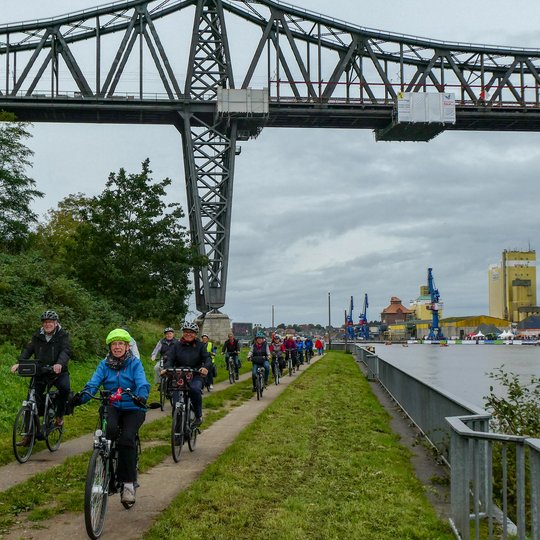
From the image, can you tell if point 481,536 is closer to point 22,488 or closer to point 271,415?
point 22,488

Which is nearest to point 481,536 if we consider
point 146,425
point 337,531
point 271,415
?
point 337,531

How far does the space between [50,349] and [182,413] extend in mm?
2036

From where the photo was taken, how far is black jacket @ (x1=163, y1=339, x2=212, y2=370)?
11789 millimetres

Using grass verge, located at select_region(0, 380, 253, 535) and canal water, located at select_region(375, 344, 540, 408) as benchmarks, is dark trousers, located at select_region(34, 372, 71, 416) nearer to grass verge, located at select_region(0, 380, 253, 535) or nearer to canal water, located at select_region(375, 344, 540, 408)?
grass verge, located at select_region(0, 380, 253, 535)

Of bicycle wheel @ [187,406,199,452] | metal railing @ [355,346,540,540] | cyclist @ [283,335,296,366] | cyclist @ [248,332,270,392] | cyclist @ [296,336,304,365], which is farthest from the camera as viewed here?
cyclist @ [296,336,304,365]

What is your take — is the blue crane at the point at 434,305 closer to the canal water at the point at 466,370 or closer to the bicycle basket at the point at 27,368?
the canal water at the point at 466,370

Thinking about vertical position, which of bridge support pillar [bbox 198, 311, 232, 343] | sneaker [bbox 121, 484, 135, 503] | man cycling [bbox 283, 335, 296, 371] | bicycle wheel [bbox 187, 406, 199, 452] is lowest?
sneaker [bbox 121, 484, 135, 503]

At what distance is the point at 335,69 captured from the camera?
2233 inches

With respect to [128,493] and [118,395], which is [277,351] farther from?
[118,395]

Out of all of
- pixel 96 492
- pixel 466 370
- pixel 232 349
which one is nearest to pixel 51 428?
pixel 96 492

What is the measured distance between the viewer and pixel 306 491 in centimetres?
906

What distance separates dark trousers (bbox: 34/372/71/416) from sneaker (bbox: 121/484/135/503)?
12.8 ft

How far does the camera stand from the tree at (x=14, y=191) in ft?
113

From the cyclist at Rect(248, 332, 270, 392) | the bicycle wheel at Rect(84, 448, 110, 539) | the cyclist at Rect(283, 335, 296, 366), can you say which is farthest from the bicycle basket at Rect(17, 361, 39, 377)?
the cyclist at Rect(283, 335, 296, 366)
